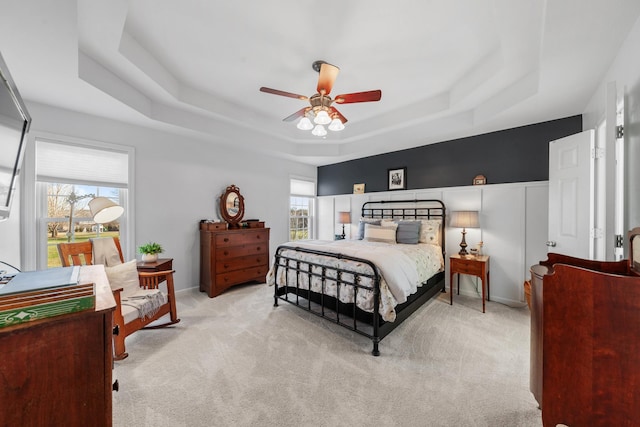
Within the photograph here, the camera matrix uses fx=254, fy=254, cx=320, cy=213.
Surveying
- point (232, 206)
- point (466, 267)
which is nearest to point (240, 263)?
point (232, 206)

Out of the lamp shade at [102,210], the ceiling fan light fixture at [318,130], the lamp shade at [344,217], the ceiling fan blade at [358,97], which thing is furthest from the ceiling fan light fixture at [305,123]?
the lamp shade at [344,217]

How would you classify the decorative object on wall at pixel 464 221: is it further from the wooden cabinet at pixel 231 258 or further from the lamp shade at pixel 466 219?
the wooden cabinet at pixel 231 258

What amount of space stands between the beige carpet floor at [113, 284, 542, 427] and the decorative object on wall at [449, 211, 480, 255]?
1015 millimetres

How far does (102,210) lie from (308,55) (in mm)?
2538

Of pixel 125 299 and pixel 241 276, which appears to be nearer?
pixel 125 299

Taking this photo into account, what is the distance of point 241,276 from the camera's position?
4316 mm

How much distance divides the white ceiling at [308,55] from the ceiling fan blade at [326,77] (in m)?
0.31

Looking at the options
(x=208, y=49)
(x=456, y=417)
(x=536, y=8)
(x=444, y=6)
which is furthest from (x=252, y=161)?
(x=456, y=417)

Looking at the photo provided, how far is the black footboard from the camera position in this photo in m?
2.51

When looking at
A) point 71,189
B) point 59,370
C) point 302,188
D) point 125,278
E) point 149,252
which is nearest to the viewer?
point 59,370

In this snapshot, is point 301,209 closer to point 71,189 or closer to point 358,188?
point 358,188

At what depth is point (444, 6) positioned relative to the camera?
6.65ft

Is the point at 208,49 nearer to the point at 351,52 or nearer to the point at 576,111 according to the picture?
the point at 351,52

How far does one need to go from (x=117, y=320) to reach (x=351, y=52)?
3.35m
